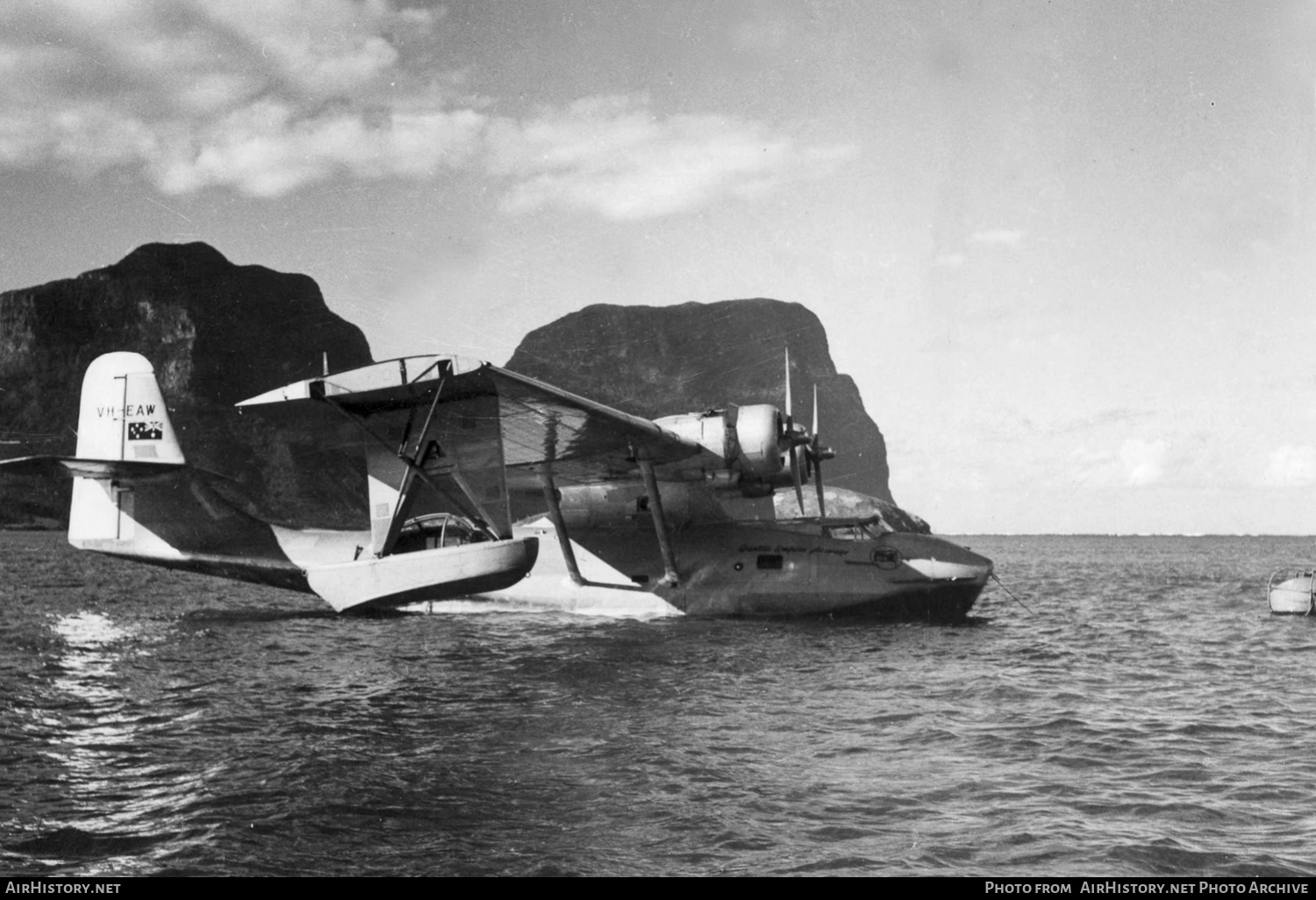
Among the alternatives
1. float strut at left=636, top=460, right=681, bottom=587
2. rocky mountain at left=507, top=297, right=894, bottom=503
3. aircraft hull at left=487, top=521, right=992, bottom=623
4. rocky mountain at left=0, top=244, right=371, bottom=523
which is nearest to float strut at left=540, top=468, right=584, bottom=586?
aircraft hull at left=487, top=521, right=992, bottom=623

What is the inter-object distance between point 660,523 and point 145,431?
11.2 m

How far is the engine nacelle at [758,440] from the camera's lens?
20.3 m

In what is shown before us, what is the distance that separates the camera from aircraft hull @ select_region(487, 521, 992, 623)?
19.7 meters

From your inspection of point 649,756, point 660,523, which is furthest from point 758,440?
point 649,756

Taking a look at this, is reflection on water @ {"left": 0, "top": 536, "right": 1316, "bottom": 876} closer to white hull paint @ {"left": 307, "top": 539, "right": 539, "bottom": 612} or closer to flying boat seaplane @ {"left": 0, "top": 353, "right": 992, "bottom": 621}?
white hull paint @ {"left": 307, "top": 539, "right": 539, "bottom": 612}

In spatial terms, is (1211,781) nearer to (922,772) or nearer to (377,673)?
(922,772)

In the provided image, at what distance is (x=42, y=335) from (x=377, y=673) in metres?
95.7

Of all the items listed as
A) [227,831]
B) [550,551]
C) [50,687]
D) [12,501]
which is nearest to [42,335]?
[12,501]

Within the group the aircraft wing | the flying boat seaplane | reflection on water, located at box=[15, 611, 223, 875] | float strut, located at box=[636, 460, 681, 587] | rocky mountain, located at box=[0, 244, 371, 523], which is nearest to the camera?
reflection on water, located at box=[15, 611, 223, 875]

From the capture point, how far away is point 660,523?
19.9m

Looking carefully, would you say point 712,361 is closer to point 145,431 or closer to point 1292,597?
point 1292,597

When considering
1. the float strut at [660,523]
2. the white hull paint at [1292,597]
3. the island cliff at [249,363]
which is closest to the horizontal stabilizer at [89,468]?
the float strut at [660,523]

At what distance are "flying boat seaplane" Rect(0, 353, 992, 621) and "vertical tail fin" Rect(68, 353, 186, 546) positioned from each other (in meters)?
0.04
